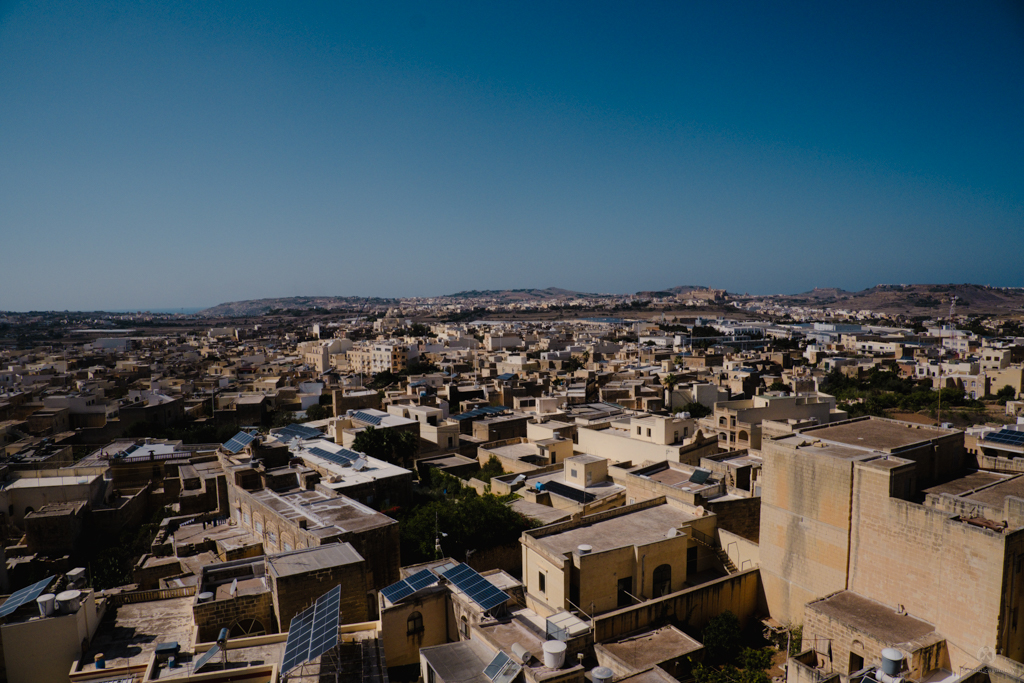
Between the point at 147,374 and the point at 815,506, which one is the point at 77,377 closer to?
the point at 147,374

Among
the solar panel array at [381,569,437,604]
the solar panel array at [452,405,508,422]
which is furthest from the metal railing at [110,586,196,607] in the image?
the solar panel array at [452,405,508,422]

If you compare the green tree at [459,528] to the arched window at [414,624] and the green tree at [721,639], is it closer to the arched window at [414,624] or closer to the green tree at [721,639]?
the arched window at [414,624]

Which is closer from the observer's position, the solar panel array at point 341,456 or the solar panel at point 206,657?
the solar panel at point 206,657

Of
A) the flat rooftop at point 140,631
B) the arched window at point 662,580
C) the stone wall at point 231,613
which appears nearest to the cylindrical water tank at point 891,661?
the arched window at point 662,580

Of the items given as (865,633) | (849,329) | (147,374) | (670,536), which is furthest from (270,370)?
(849,329)

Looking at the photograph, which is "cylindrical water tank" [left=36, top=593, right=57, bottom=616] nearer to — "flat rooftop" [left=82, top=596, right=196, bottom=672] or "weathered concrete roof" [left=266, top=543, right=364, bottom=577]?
"flat rooftop" [left=82, top=596, right=196, bottom=672]

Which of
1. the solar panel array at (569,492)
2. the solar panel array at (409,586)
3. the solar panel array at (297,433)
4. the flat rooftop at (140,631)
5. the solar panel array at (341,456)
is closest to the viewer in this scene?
the flat rooftop at (140,631)

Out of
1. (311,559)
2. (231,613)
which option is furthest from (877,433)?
(231,613)
